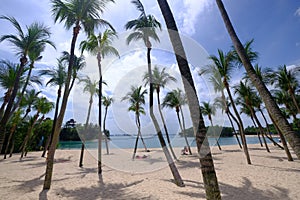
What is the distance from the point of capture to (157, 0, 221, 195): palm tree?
2.69m

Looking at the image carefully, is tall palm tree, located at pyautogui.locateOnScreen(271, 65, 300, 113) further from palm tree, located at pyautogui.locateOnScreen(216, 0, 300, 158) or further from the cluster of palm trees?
palm tree, located at pyautogui.locateOnScreen(216, 0, 300, 158)

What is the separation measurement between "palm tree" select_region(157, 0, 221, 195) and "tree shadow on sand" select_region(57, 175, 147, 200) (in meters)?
3.20

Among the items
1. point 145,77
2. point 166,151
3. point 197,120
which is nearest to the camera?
point 197,120

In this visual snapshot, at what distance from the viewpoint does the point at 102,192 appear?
5.79m

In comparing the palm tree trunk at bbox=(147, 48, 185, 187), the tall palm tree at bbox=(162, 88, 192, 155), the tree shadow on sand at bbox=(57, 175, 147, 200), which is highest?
the tall palm tree at bbox=(162, 88, 192, 155)

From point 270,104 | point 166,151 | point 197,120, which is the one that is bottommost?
point 166,151

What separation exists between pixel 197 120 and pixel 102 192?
4853mm

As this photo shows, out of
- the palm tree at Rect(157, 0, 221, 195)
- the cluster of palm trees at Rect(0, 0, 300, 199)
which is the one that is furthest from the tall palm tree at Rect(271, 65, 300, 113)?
the palm tree at Rect(157, 0, 221, 195)

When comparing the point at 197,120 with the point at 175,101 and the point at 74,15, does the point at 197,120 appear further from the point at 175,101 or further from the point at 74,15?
the point at 175,101

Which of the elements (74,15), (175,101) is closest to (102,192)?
(74,15)

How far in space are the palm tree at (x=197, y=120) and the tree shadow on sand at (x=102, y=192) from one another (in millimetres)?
3198

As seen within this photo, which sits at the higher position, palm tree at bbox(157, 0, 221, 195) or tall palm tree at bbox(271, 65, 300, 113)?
tall palm tree at bbox(271, 65, 300, 113)

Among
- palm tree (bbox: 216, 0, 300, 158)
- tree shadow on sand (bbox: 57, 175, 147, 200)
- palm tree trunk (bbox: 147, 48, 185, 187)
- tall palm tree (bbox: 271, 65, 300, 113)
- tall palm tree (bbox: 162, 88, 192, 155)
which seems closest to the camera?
palm tree (bbox: 216, 0, 300, 158)

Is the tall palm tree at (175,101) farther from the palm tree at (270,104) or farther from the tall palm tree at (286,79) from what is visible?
the palm tree at (270,104)
